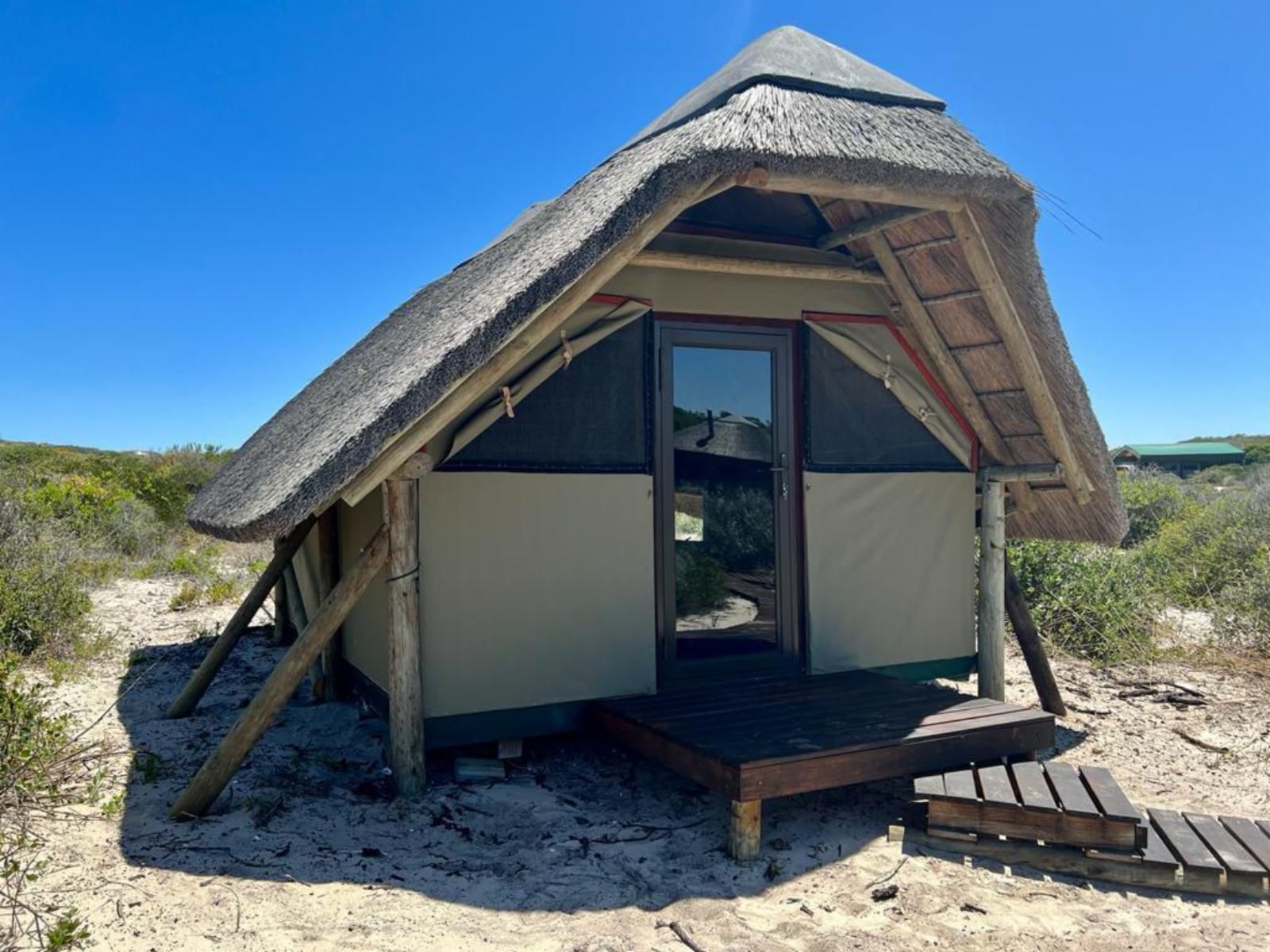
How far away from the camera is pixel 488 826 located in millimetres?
3941

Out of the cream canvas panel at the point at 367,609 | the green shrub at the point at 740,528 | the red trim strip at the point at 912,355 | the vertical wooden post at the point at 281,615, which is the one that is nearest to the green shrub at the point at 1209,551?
the red trim strip at the point at 912,355

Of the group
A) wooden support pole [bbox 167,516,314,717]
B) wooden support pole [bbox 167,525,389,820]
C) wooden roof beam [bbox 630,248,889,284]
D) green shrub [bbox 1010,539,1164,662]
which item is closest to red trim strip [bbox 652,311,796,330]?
wooden roof beam [bbox 630,248,889,284]

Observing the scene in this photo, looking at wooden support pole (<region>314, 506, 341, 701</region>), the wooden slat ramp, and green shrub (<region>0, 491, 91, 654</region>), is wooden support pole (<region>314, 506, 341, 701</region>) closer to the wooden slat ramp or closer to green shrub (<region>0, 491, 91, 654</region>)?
green shrub (<region>0, 491, 91, 654</region>)

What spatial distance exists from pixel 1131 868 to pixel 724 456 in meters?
2.76

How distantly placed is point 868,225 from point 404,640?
323 centimetres

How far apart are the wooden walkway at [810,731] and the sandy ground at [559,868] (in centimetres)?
29

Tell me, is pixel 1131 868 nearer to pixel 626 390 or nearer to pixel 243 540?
pixel 626 390

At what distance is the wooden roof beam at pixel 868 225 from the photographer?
4.65 m

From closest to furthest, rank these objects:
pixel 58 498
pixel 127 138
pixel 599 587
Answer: pixel 599 587, pixel 58 498, pixel 127 138

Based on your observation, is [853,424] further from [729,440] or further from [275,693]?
[275,693]

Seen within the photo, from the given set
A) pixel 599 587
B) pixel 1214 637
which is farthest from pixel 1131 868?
pixel 1214 637

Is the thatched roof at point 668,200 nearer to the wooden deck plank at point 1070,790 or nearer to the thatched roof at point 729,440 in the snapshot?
the thatched roof at point 729,440

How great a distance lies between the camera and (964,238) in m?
4.58

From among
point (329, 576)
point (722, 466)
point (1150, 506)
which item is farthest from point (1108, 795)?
point (1150, 506)
